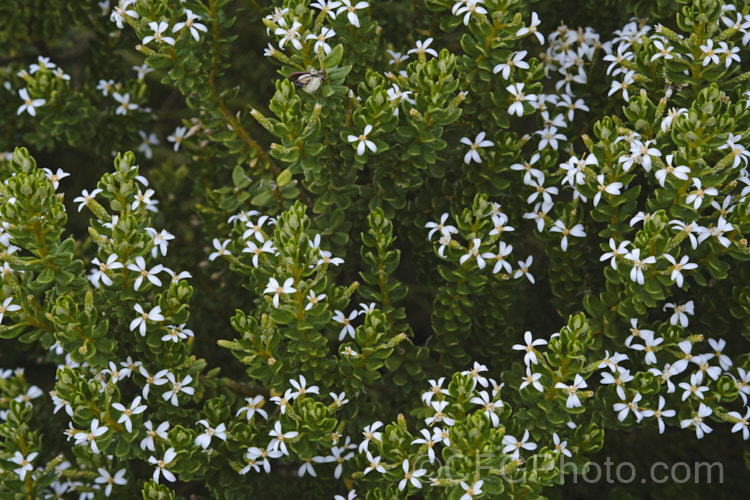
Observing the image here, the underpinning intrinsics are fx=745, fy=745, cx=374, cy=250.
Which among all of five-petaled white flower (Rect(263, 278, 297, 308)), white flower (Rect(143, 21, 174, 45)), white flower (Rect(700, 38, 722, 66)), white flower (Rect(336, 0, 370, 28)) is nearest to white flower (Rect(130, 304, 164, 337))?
five-petaled white flower (Rect(263, 278, 297, 308))

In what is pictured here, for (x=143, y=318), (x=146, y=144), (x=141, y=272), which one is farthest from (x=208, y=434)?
(x=146, y=144)

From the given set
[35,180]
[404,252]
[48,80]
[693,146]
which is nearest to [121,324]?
[35,180]

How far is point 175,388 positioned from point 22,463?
2.36 ft

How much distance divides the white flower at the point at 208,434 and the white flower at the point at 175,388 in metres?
0.13

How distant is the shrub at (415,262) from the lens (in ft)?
9.00

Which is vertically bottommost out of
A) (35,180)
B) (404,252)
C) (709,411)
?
(709,411)

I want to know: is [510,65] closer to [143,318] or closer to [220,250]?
[220,250]

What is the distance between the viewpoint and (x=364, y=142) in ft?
9.39

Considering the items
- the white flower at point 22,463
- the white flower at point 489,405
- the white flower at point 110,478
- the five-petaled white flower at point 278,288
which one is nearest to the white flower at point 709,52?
the white flower at point 489,405

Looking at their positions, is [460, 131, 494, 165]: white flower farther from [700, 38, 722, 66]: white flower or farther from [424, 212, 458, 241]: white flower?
[700, 38, 722, 66]: white flower

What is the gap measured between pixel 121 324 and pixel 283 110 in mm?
1078

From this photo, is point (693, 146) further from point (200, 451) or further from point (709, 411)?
point (200, 451)

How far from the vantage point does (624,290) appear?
2.98 meters

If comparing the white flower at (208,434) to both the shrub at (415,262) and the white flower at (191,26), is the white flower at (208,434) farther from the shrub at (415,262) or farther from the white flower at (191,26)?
the white flower at (191,26)
